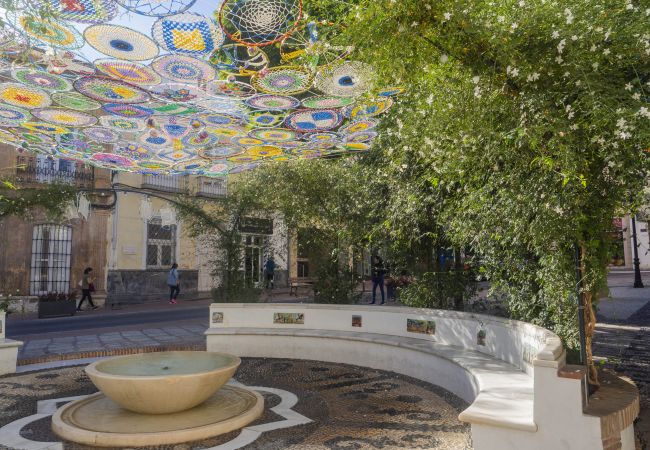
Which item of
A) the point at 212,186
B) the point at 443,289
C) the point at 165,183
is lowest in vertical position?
the point at 443,289

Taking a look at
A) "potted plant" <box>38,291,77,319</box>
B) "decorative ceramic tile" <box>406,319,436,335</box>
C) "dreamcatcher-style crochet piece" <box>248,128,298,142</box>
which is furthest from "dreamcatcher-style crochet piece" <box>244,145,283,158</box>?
"potted plant" <box>38,291,77,319</box>

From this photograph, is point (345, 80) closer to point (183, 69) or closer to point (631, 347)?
point (183, 69)

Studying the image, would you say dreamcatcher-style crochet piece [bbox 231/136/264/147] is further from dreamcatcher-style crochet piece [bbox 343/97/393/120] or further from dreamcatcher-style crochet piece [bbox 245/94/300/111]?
dreamcatcher-style crochet piece [bbox 343/97/393/120]

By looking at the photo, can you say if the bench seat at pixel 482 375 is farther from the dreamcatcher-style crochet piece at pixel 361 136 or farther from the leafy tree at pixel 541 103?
the dreamcatcher-style crochet piece at pixel 361 136

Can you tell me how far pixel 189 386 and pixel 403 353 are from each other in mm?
3288

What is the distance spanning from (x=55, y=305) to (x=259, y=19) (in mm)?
14327

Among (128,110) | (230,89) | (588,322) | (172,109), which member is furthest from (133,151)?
(588,322)

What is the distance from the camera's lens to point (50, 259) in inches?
757

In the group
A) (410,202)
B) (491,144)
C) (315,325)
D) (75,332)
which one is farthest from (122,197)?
(491,144)

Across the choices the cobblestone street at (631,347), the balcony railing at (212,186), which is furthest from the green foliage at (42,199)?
the balcony railing at (212,186)

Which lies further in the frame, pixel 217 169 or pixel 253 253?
pixel 253 253

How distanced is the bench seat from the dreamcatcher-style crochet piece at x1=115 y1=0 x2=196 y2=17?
393 cm

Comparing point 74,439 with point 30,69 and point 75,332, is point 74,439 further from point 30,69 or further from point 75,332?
point 75,332

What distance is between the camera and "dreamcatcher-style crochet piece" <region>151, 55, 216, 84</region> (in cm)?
518
